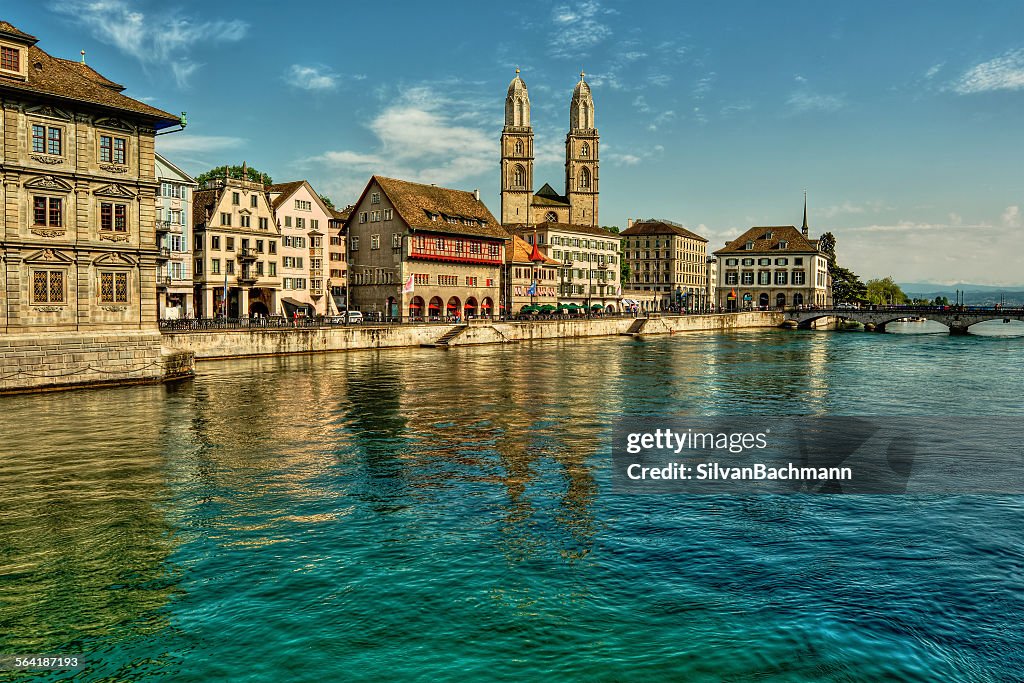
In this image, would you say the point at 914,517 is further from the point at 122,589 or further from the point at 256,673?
the point at 122,589

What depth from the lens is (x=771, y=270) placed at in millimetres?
142000

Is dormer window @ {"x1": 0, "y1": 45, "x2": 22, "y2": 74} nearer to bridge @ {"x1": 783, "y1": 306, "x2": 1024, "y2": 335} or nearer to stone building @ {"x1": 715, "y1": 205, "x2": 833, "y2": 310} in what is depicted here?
bridge @ {"x1": 783, "y1": 306, "x2": 1024, "y2": 335}

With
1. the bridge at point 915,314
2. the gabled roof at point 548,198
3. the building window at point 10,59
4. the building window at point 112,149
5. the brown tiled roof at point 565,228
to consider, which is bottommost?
the bridge at point 915,314

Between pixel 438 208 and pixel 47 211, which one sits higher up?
pixel 438 208

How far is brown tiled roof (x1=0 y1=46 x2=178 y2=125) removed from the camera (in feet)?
114

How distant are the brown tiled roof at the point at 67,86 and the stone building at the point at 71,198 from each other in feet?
0.22

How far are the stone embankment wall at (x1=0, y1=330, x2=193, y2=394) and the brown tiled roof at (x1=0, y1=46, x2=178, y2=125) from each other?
11.2m

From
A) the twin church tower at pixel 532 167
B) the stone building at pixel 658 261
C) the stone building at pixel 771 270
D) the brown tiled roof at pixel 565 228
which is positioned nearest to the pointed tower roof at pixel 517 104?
the twin church tower at pixel 532 167

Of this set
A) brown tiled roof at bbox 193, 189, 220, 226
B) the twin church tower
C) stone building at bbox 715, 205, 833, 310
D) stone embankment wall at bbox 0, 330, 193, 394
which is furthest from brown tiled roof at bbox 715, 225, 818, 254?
stone embankment wall at bbox 0, 330, 193, 394

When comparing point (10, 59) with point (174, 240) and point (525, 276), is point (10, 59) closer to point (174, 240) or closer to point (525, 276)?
point (174, 240)

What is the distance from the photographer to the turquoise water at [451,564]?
445 inches

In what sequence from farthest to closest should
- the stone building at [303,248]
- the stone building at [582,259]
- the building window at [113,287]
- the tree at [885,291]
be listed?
the tree at [885,291] < the stone building at [582,259] < the stone building at [303,248] < the building window at [113,287]

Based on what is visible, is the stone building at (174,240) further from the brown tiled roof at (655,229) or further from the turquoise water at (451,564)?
the brown tiled roof at (655,229)

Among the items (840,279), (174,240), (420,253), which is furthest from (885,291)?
(174,240)
